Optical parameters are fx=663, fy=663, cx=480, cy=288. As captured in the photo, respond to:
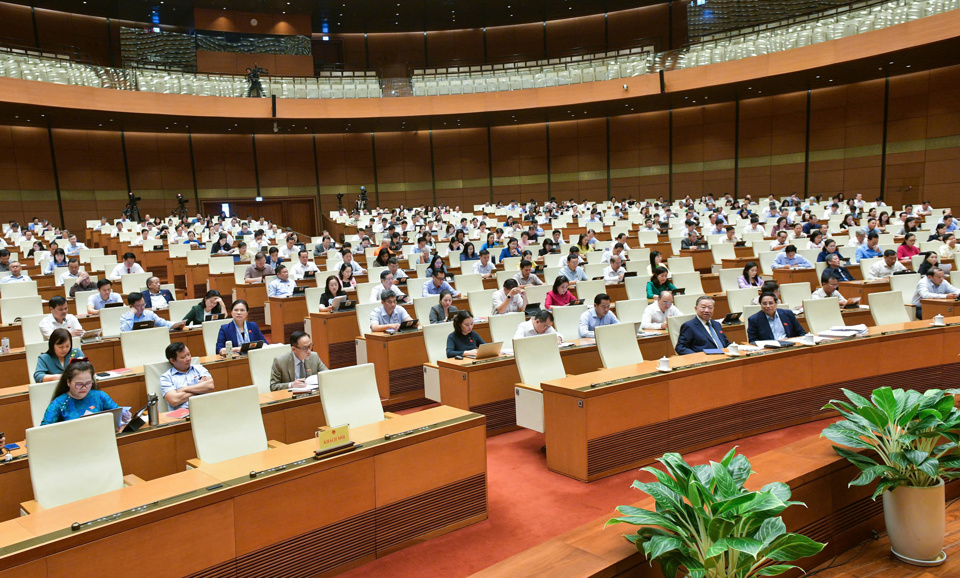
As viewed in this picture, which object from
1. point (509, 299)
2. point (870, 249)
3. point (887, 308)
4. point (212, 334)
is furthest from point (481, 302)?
point (870, 249)

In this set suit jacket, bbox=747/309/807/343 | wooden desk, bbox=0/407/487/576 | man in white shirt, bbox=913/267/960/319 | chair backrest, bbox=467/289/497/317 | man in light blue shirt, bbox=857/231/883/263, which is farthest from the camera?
man in light blue shirt, bbox=857/231/883/263

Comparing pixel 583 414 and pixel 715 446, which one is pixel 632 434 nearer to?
pixel 583 414

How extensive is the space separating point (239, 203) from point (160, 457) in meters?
20.9

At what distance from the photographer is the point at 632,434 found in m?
4.95

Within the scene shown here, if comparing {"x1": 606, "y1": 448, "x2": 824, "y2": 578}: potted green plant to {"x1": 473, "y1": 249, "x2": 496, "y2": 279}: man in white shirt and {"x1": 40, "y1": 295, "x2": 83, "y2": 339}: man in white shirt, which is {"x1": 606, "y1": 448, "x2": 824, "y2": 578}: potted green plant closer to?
{"x1": 40, "y1": 295, "x2": 83, "y2": 339}: man in white shirt

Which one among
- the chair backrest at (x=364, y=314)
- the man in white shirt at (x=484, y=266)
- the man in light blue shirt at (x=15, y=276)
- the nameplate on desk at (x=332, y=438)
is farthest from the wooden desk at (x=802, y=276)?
the man in light blue shirt at (x=15, y=276)

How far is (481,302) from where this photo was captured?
8.38 meters

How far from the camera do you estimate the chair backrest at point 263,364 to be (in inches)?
210

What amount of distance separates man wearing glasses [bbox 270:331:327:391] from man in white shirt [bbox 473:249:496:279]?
5.03m

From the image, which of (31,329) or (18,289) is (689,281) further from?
(18,289)

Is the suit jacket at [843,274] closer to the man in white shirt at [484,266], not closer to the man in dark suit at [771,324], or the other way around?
the man in dark suit at [771,324]

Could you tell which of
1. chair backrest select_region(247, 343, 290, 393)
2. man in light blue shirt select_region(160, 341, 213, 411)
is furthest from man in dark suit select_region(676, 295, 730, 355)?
man in light blue shirt select_region(160, 341, 213, 411)

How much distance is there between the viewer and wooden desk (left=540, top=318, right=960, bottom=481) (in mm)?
4801

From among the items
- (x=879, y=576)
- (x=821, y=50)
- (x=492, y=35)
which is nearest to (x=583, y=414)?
(x=879, y=576)
